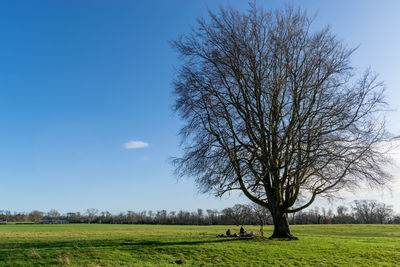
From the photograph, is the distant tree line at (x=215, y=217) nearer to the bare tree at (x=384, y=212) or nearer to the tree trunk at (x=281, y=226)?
the bare tree at (x=384, y=212)

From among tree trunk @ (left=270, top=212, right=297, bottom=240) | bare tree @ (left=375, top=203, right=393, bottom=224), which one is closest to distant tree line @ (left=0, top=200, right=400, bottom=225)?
bare tree @ (left=375, top=203, right=393, bottom=224)

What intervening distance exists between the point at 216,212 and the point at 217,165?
93.7 meters

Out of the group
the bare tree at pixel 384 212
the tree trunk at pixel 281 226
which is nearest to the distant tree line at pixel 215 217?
the bare tree at pixel 384 212

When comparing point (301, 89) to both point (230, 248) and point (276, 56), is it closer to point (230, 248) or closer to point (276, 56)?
point (276, 56)

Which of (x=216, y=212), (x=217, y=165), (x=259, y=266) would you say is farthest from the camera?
(x=216, y=212)

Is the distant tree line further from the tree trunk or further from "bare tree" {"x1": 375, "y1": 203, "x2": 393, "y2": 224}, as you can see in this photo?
the tree trunk

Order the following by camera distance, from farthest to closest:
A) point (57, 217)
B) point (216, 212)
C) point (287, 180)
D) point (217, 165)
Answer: point (57, 217) → point (216, 212) → point (287, 180) → point (217, 165)

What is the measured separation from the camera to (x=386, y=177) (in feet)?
57.0

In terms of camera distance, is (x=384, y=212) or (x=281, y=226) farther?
(x=384, y=212)

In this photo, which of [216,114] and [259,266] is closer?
[259,266]

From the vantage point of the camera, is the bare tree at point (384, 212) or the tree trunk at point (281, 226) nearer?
the tree trunk at point (281, 226)

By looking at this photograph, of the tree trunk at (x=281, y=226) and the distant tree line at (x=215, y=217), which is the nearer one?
the tree trunk at (x=281, y=226)

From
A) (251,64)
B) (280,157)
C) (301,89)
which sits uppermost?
(251,64)

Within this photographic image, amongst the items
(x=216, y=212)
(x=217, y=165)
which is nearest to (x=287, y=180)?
(x=217, y=165)
